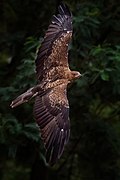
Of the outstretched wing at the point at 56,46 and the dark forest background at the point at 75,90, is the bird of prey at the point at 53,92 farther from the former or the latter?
the dark forest background at the point at 75,90

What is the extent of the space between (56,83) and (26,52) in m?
1.53

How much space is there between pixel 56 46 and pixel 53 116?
0.87 m

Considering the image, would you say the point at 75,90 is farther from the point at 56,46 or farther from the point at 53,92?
the point at 53,92

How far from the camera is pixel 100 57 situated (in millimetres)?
5125

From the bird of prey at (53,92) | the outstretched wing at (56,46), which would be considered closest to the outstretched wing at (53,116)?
the bird of prey at (53,92)

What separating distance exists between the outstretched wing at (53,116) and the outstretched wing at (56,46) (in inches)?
12.1

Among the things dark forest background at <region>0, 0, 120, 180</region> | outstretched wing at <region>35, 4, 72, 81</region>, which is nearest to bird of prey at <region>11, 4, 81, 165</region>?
outstretched wing at <region>35, 4, 72, 81</region>

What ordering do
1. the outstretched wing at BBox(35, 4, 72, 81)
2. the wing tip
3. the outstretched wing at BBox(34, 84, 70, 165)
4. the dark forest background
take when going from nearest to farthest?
1. the outstretched wing at BBox(34, 84, 70, 165)
2. the outstretched wing at BBox(35, 4, 72, 81)
3. the wing tip
4. the dark forest background

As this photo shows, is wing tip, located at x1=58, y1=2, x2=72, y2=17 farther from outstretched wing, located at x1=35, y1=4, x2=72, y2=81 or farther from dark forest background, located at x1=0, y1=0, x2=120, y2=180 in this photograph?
dark forest background, located at x1=0, y1=0, x2=120, y2=180

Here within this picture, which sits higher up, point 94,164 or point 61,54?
point 61,54

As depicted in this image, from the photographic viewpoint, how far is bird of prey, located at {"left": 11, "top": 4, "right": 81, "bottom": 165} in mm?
3650

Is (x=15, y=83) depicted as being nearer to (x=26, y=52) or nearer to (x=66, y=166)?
(x=26, y=52)

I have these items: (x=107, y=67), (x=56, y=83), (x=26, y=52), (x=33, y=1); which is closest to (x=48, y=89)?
(x=56, y=83)

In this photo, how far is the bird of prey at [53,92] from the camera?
3650 millimetres
